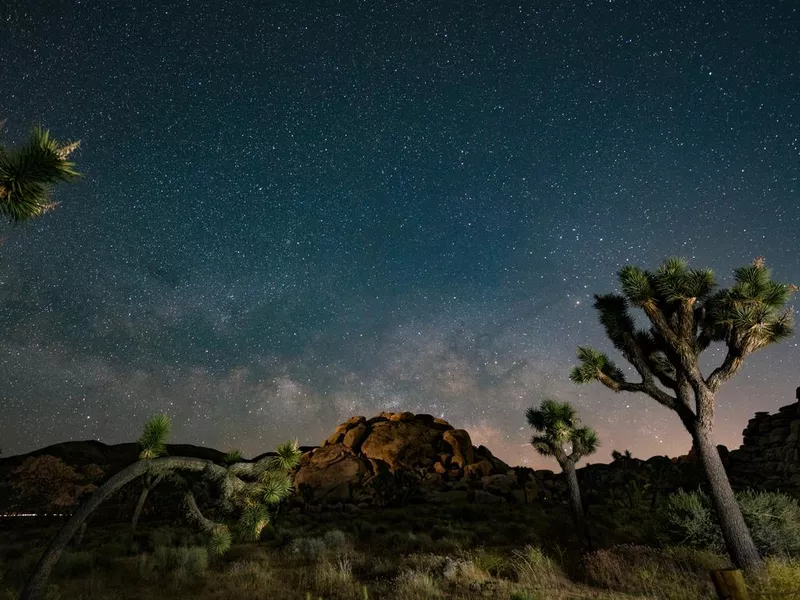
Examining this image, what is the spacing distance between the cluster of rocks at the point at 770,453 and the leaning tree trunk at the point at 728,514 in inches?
1088

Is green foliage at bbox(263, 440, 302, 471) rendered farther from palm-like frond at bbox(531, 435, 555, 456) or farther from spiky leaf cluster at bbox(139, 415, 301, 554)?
palm-like frond at bbox(531, 435, 555, 456)

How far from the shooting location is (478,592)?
8.23 meters

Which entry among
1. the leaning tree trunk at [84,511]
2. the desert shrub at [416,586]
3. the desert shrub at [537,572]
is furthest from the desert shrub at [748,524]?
the leaning tree trunk at [84,511]

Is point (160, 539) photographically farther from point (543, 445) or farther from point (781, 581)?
point (781, 581)

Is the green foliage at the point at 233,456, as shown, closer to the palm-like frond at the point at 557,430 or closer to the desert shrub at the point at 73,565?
the desert shrub at the point at 73,565

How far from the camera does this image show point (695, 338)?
11.7 metres

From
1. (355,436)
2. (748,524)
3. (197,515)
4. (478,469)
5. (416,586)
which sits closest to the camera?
(416,586)

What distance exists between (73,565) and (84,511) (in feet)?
19.6

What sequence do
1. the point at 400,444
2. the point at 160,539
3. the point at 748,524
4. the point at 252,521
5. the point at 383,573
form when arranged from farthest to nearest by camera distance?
the point at 400,444, the point at 160,539, the point at 748,524, the point at 383,573, the point at 252,521

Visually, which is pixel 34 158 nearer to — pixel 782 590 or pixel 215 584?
pixel 215 584

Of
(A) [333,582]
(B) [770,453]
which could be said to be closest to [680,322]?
(A) [333,582]

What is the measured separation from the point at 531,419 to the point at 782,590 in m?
12.8

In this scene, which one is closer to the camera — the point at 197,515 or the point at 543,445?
the point at 197,515

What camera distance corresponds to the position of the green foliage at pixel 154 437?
333 inches
